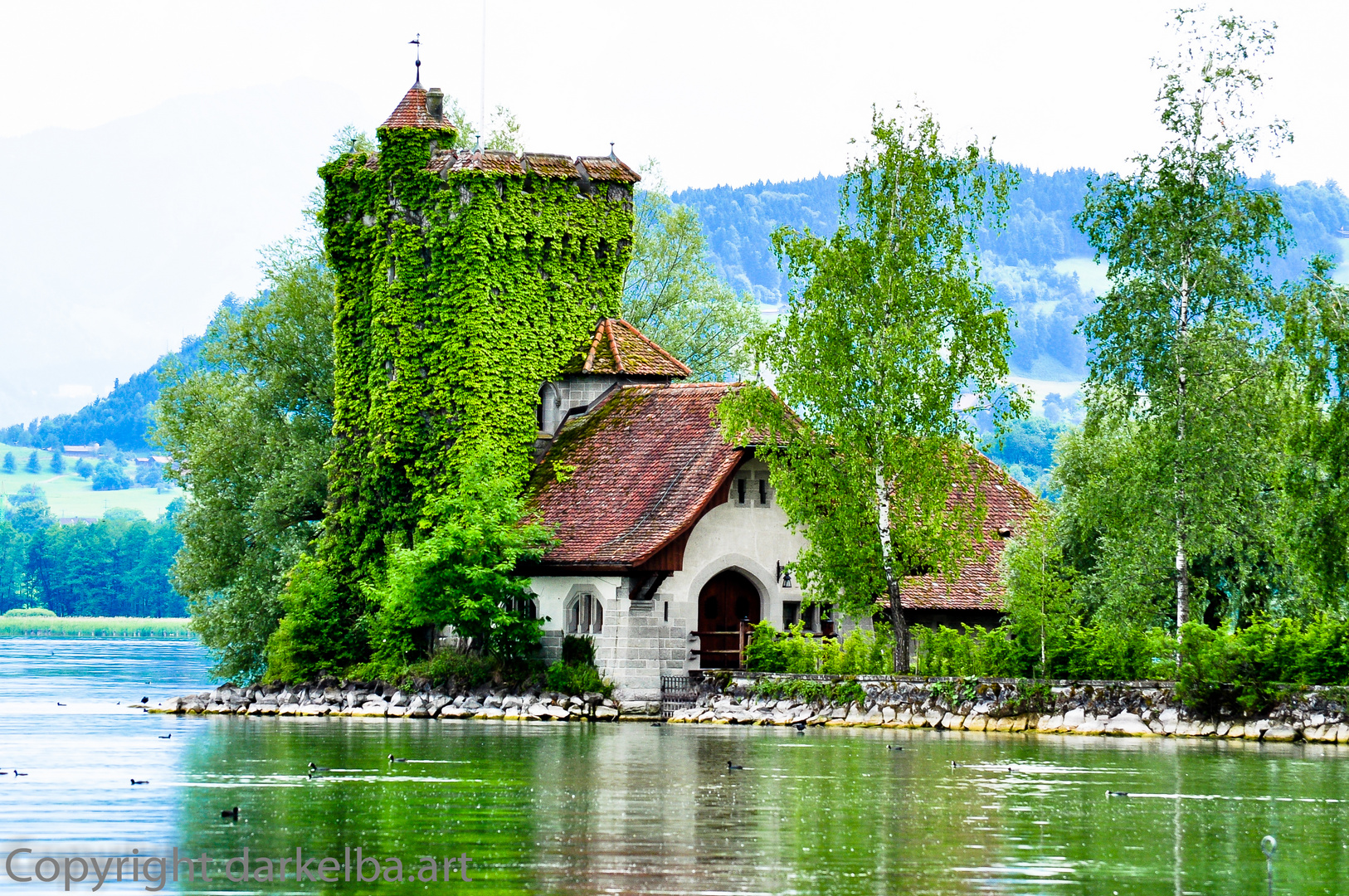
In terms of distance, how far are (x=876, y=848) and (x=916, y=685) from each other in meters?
21.7

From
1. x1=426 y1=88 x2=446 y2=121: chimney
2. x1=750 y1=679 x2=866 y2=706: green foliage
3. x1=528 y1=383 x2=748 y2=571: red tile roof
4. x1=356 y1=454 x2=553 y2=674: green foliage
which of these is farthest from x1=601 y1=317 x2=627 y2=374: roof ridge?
x1=750 y1=679 x2=866 y2=706: green foliage

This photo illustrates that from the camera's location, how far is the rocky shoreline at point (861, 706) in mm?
36062

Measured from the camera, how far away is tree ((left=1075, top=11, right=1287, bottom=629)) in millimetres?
38312

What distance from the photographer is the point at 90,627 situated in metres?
137

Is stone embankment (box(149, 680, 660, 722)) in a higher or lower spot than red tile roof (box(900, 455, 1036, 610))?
lower

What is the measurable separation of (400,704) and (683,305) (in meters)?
24.9

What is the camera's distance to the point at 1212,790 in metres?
24.9

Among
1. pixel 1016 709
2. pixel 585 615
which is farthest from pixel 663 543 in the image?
pixel 1016 709

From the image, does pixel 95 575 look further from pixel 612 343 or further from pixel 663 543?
pixel 663 543

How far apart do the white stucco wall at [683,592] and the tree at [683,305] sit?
2083 centimetres

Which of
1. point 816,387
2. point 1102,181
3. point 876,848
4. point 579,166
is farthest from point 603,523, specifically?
point 876,848

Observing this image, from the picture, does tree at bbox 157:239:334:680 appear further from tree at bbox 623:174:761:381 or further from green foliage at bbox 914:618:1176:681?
green foliage at bbox 914:618:1176:681

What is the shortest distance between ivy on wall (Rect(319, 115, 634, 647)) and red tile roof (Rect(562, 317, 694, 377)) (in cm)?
42

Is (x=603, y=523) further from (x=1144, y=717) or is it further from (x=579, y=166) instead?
(x=1144, y=717)
